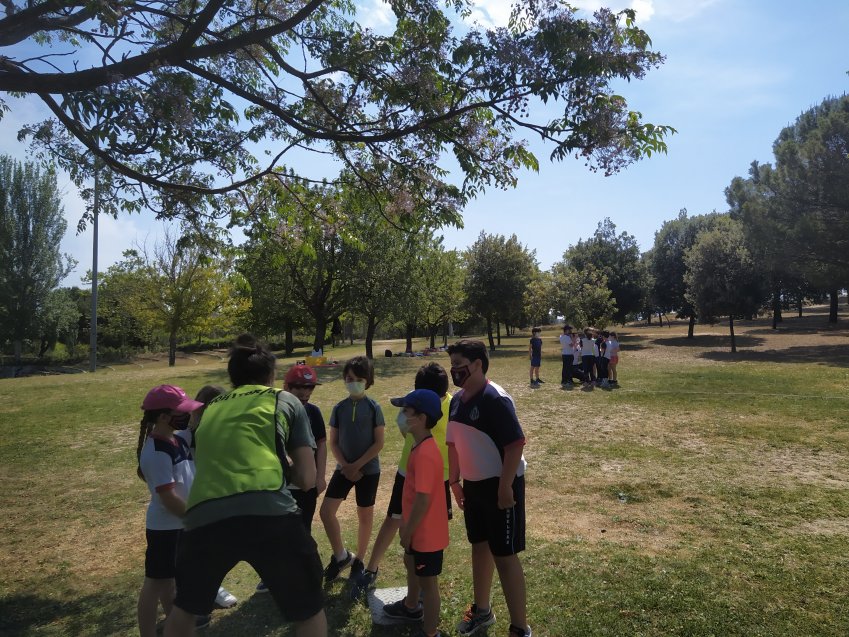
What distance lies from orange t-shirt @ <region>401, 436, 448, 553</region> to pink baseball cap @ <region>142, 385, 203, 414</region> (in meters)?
1.51

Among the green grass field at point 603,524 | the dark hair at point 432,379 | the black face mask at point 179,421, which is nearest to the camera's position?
the black face mask at point 179,421

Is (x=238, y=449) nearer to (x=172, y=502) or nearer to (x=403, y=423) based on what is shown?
(x=172, y=502)

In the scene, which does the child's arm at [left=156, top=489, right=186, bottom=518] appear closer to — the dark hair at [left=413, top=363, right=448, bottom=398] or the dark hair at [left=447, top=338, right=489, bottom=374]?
the dark hair at [left=413, top=363, right=448, bottom=398]

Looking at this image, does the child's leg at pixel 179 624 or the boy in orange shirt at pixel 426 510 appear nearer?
the child's leg at pixel 179 624

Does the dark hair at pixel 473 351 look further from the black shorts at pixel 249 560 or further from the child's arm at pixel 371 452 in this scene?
the black shorts at pixel 249 560

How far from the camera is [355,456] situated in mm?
4648

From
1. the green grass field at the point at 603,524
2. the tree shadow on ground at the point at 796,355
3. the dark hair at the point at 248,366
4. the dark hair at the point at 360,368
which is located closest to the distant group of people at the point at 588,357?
the green grass field at the point at 603,524

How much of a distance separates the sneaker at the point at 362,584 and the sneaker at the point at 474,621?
2.98ft

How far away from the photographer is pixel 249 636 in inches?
149

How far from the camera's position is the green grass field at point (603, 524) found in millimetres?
3975

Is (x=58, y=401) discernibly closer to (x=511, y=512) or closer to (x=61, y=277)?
(x=511, y=512)

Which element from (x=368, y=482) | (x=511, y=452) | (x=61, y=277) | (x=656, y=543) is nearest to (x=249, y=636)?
(x=368, y=482)

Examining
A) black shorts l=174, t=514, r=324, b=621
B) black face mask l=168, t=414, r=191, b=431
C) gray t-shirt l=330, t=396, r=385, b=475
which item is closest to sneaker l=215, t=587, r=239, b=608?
gray t-shirt l=330, t=396, r=385, b=475

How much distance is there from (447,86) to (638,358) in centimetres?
2347
